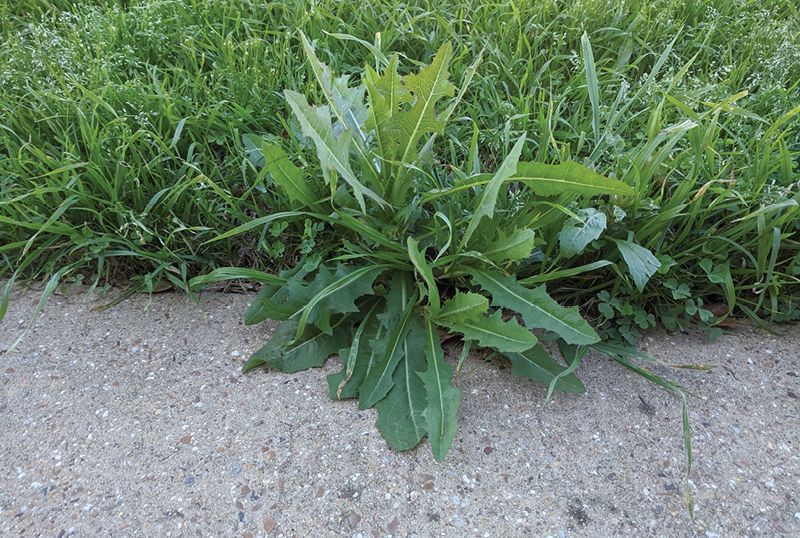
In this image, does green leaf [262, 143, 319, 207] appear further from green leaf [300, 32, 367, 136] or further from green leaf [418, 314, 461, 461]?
green leaf [418, 314, 461, 461]

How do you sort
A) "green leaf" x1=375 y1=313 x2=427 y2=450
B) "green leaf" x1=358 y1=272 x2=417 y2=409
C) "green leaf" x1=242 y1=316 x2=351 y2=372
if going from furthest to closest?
"green leaf" x1=242 y1=316 x2=351 y2=372
"green leaf" x1=358 y1=272 x2=417 y2=409
"green leaf" x1=375 y1=313 x2=427 y2=450

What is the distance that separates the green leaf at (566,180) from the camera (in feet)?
5.43

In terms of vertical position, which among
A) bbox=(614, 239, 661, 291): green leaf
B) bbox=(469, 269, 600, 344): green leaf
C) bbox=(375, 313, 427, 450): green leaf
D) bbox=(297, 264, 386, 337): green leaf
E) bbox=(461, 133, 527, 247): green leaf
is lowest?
bbox=(375, 313, 427, 450): green leaf

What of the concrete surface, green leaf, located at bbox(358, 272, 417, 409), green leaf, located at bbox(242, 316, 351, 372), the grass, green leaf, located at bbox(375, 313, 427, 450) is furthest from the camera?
the grass

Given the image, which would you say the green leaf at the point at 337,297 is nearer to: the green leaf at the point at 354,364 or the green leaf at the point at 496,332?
the green leaf at the point at 354,364

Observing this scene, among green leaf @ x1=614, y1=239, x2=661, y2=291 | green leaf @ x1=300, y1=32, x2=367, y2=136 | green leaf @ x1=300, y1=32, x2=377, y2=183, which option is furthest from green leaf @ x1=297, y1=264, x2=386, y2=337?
green leaf @ x1=614, y1=239, x2=661, y2=291

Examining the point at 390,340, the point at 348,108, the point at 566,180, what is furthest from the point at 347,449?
the point at 348,108

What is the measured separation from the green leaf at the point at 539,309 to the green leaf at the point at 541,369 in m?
0.11

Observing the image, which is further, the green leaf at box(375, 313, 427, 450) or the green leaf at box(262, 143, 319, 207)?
the green leaf at box(262, 143, 319, 207)

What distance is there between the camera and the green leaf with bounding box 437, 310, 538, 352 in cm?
164

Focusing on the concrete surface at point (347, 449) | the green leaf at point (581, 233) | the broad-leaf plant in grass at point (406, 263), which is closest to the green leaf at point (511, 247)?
the broad-leaf plant in grass at point (406, 263)

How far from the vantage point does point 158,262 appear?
2115 mm

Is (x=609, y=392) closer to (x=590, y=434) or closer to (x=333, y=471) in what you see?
(x=590, y=434)

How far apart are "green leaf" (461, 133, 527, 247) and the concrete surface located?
0.47 metres
